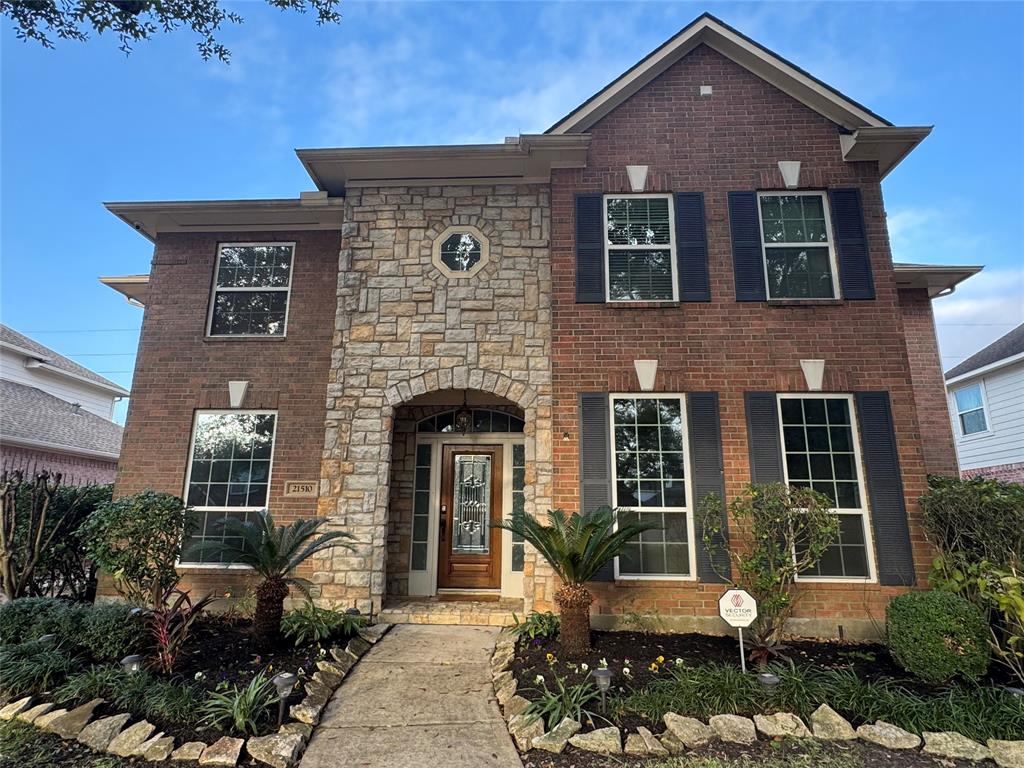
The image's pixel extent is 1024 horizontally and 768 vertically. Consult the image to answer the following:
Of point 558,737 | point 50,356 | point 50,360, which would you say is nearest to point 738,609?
point 558,737

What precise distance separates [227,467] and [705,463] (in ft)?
21.4

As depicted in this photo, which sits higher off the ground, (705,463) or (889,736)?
(705,463)

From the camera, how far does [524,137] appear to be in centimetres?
686

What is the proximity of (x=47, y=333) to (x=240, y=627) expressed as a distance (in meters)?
31.6

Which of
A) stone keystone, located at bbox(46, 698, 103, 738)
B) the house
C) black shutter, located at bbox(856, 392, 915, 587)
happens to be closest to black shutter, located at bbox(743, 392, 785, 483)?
the house

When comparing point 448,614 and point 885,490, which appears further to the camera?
point 448,614

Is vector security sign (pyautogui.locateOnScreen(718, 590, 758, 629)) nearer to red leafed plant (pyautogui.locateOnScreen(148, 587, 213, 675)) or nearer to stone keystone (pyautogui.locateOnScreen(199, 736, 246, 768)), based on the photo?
stone keystone (pyautogui.locateOnScreen(199, 736, 246, 768))

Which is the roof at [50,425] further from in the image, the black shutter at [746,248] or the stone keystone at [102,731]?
the black shutter at [746,248]

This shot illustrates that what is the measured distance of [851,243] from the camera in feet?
22.4

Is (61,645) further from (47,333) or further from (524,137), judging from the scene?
(47,333)

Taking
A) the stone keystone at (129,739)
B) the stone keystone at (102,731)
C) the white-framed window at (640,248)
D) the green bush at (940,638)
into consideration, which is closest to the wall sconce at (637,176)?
the white-framed window at (640,248)

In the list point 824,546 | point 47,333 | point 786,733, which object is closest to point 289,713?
point 786,733

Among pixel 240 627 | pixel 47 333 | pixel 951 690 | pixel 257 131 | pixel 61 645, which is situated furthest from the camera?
pixel 47 333

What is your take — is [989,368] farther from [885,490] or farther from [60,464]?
[60,464]
